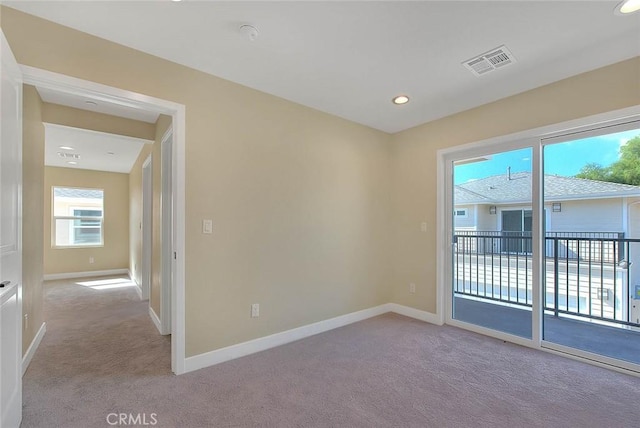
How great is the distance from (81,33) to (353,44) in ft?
6.30

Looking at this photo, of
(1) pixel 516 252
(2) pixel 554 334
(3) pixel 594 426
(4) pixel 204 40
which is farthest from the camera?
(1) pixel 516 252

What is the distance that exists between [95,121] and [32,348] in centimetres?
251

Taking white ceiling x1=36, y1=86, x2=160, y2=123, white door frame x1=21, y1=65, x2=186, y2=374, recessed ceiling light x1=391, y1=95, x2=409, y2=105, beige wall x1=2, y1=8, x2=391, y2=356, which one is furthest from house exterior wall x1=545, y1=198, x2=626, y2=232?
white ceiling x1=36, y1=86, x2=160, y2=123

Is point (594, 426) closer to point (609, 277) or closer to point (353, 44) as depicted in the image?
point (609, 277)

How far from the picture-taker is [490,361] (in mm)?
2561

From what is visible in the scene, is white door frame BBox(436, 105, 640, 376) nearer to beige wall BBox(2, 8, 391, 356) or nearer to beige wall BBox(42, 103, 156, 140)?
beige wall BBox(2, 8, 391, 356)

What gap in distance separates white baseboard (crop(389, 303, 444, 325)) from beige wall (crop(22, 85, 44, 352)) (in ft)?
13.0

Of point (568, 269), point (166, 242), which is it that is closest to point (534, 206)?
point (568, 269)

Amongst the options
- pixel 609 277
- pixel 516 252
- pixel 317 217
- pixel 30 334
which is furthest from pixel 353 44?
pixel 30 334

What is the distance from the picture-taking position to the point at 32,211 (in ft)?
8.96

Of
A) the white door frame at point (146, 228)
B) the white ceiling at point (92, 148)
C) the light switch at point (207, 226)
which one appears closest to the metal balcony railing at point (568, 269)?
the light switch at point (207, 226)

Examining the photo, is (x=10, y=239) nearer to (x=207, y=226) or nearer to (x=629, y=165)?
(x=207, y=226)

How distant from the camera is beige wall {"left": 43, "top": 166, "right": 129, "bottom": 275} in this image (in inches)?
258

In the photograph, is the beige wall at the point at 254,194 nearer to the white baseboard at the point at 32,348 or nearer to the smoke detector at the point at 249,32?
the smoke detector at the point at 249,32
